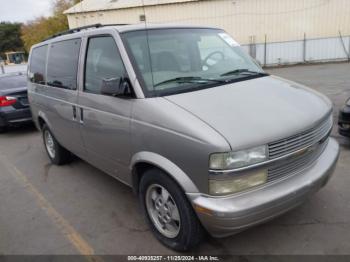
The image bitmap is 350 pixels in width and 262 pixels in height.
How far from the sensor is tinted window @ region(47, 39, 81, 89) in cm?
Result: 395

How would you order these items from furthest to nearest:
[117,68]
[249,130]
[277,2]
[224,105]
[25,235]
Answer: [277,2], [25,235], [117,68], [224,105], [249,130]

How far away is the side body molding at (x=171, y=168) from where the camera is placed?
2521 mm

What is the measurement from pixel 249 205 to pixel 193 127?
706mm

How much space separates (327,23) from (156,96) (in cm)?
2188

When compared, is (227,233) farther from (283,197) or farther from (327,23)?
(327,23)

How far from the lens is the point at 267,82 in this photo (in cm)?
332

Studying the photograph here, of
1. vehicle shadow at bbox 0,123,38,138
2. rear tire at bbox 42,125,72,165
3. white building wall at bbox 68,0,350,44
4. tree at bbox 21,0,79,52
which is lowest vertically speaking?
vehicle shadow at bbox 0,123,38,138

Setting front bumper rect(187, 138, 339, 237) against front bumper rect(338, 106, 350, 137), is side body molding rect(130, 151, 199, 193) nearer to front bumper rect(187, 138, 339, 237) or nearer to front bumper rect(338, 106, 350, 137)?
front bumper rect(187, 138, 339, 237)

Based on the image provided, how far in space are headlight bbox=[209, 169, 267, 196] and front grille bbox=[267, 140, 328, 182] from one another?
0.37ft

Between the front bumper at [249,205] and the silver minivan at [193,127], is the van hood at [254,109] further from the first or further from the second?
the front bumper at [249,205]

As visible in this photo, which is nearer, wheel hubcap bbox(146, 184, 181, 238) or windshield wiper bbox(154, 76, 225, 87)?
wheel hubcap bbox(146, 184, 181, 238)

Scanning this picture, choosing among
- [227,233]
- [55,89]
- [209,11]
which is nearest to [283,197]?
[227,233]

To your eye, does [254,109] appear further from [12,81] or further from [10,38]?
[10,38]

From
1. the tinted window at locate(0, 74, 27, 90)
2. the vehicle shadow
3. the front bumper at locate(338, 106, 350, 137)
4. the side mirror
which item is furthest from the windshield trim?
the tinted window at locate(0, 74, 27, 90)
